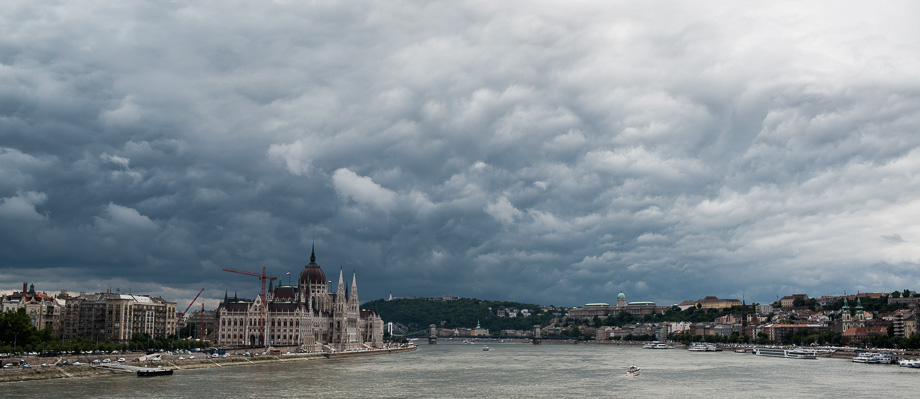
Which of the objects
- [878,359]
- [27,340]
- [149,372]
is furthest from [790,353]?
[27,340]

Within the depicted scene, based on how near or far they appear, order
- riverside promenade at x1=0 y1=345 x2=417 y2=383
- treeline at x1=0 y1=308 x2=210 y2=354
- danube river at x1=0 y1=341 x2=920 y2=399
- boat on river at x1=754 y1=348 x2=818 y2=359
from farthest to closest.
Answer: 1. boat on river at x1=754 y1=348 x2=818 y2=359
2. treeline at x1=0 y1=308 x2=210 y2=354
3. riverside promenade at x1=0 y1=345 x2=417 y2=383
4. danube river at x1=0 y1=341 x2=920 y2=399

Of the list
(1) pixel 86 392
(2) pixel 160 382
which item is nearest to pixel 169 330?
(2) pixel 160 382

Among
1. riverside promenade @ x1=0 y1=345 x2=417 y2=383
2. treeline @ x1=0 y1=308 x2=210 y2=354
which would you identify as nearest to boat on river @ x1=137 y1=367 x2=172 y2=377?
riverside promenade @ x1=0 y1=345 x2=417 y2=383

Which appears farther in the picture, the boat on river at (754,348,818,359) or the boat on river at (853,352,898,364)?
the boat on river at (754,348,818,359)

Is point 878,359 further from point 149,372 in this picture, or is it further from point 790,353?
point 149,372

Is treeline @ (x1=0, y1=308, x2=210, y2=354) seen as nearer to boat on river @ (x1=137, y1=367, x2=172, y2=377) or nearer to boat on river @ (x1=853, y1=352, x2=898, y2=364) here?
boat on river @ (x1=137, y1=367, x2=172, y2=377)

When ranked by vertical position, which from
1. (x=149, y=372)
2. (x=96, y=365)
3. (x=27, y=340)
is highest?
(x=27, y=340)

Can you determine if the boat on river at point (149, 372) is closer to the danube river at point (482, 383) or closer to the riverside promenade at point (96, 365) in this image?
the danube river at point (482, 383)

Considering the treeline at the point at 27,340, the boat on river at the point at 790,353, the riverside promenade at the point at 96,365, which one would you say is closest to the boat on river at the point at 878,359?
the boat on river at the point at 790,353
